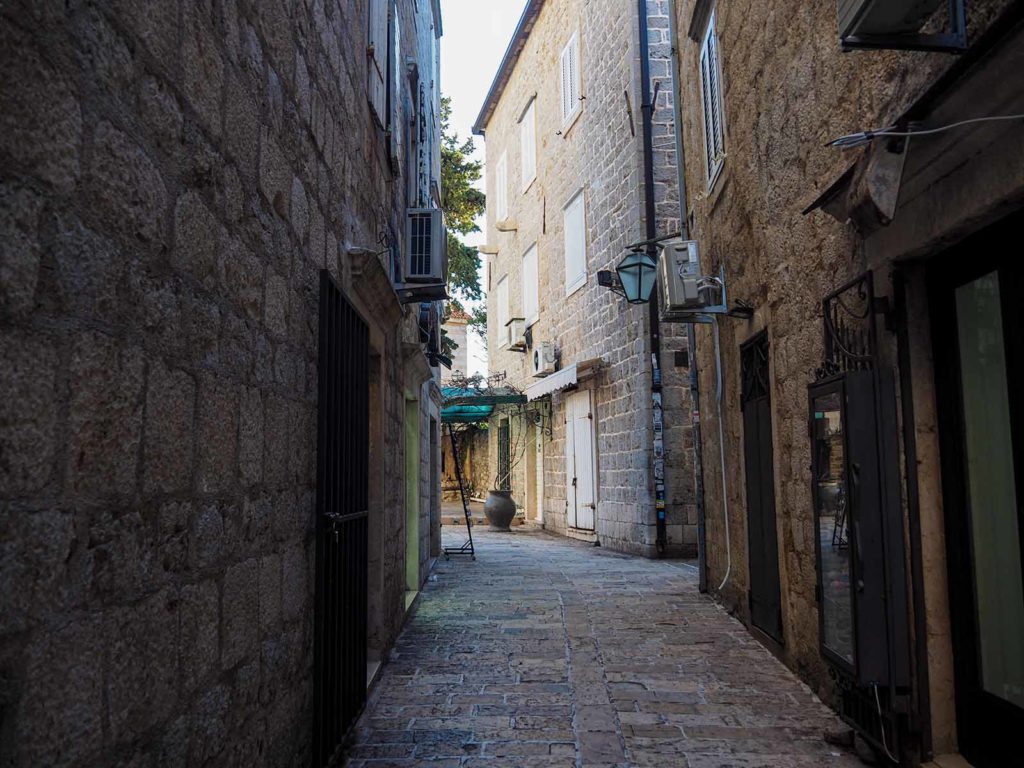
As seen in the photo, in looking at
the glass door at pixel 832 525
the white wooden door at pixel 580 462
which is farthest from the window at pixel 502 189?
the glass door at pixel 832 525

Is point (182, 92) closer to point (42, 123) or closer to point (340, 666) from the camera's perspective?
point (42, 123)

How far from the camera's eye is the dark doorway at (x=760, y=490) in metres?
5.55

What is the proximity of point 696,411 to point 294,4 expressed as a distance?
19.9 ft

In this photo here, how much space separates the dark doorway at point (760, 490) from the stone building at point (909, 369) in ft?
2.25

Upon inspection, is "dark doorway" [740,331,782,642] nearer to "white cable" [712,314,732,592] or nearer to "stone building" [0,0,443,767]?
"white cable" [712,314,732,592]

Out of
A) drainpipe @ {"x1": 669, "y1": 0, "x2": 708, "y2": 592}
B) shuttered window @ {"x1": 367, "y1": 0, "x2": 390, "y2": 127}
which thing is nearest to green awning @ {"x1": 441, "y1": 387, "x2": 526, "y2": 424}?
drainpipe @ {"x1": 669, "y1": 0, "x2": 708, "y2": 592}

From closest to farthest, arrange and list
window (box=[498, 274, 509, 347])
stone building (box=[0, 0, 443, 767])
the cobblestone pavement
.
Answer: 1. stone building (box=[0, 0, 443, 767])
2. the cobblestone pavement
3. window (box=[498, 274, 509, 347])

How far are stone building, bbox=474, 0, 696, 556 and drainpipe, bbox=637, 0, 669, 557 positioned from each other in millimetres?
20

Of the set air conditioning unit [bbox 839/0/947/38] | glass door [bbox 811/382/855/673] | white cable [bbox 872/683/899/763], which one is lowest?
white cable [bbox 872/683/899/763]

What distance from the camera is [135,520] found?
175 centimetres

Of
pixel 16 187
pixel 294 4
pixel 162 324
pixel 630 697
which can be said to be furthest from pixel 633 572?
pixel 16 187

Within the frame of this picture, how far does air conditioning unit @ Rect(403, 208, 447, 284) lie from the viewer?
22.1ft

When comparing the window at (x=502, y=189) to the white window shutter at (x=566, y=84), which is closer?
the white window shutter at (x=566, y=84)

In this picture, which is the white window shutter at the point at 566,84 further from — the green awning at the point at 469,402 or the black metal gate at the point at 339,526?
the black metal gate at the point at 339,526
